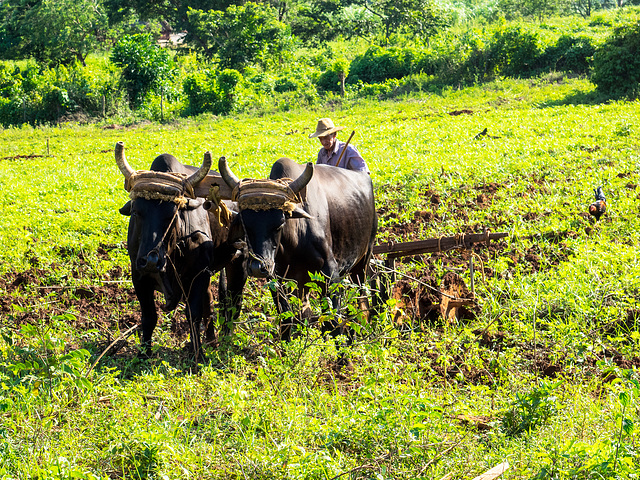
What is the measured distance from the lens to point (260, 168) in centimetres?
1334

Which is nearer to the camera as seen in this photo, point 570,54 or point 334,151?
point 334,151

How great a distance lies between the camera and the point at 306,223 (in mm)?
5855

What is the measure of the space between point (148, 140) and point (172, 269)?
14.9 m

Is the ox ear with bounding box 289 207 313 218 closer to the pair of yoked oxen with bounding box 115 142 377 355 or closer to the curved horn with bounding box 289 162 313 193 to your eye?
the pair of yoked oxen with bounding box 115 142 377 355

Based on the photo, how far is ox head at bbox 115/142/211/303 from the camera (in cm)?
521

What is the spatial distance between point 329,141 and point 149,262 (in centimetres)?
320

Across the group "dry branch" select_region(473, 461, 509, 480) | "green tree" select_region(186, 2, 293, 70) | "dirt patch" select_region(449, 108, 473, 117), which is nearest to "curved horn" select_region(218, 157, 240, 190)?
"dry branch" select_region(473, 461, 509, 480)

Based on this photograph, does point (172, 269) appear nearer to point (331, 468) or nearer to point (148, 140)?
point (331, 468)

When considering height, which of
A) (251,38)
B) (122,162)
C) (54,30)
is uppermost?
(54,30)

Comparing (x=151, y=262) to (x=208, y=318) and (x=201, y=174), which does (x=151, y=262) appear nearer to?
(x=201, y=174)

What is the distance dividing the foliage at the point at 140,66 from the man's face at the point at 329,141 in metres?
21.0

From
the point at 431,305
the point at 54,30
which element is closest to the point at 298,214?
the point at 431,305

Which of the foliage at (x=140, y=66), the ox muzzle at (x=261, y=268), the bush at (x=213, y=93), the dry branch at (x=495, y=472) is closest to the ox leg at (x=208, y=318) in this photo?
the ox muzzle at (x=261, y=268)

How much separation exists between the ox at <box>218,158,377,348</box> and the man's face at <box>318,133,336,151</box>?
1.96ft
